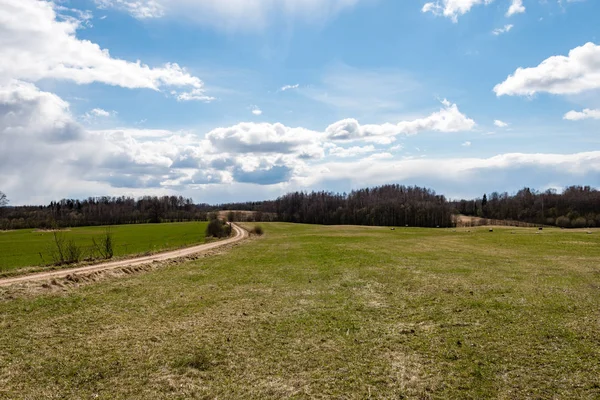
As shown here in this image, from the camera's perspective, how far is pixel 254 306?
53.4 ft

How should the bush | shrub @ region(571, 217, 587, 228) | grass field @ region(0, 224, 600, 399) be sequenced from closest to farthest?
grass field @ region(0, 224, 600, 399) < the bush < shrub @ region(571, 217, 587, 228)

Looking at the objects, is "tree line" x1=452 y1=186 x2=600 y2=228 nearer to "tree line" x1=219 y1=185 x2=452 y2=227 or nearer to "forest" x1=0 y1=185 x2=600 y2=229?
"forest" x1=0 y1=185 x2=600 y2=229

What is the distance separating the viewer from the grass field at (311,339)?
877 cm

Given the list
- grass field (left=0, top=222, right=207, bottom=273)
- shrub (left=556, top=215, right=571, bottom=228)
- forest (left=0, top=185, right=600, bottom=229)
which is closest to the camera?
grass field (left=0, top=222, right=207, bottom=273)

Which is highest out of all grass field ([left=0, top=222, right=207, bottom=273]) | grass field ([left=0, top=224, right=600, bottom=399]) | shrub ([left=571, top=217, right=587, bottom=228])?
shrub ([left=571, top=217, right=587, bottom=228])

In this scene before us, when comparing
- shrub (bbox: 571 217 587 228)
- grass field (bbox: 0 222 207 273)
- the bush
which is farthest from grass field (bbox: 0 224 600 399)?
shrub (bbox: 571 217 587 228)

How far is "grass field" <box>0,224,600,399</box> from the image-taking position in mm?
8773

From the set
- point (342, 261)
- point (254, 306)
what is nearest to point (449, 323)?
point (254, 306)

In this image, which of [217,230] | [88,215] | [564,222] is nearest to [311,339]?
[217,230]

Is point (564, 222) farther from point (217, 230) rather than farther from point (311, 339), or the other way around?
point (311, 339)

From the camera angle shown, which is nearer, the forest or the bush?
the bush

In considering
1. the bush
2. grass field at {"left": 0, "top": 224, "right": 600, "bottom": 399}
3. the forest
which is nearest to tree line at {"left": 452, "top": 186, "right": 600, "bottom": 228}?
the forest

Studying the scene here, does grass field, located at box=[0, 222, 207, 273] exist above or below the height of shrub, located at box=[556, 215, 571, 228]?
below

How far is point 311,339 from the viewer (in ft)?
39.3
